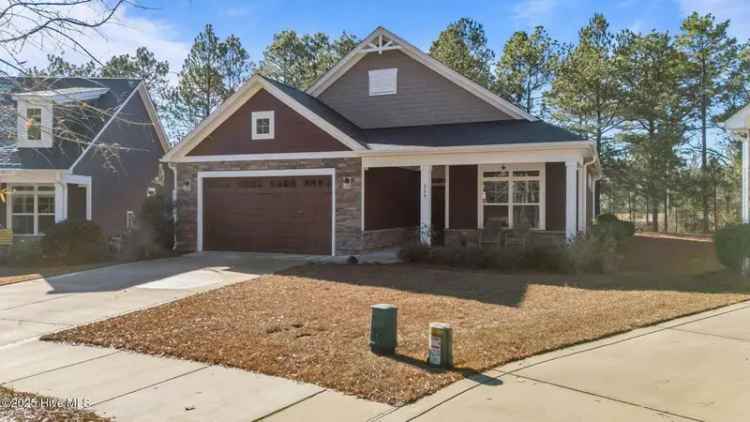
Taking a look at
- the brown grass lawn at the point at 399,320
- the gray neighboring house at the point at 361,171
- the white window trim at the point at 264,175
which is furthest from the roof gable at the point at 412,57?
the brown grass lawn at the point at 399,320

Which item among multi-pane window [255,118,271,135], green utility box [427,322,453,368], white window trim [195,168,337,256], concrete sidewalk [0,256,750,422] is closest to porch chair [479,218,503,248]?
white window trim [195,168,337,256]

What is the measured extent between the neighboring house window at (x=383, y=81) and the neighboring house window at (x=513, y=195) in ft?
14.2

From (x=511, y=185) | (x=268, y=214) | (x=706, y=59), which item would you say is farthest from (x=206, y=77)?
(x=706, y=59)

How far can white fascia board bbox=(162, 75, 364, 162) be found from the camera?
48.1ft

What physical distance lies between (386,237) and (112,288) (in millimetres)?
8035

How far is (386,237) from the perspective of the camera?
16.4m

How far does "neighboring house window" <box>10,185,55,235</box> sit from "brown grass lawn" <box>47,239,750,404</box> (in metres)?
11.2

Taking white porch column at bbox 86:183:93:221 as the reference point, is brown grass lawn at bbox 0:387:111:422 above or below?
below

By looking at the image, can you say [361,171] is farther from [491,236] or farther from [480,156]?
[491,236]

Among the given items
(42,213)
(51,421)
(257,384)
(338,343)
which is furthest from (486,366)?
(42,213)

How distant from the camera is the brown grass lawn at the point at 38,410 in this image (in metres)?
4.26

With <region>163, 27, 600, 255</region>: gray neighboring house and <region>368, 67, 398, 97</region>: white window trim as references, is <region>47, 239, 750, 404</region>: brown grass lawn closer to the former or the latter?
<region>163, 27, 600, 255</region>: gray neighboring house

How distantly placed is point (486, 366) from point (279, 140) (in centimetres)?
1120

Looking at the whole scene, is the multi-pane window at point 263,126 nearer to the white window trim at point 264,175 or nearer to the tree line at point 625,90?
the white window trim at point 264,175
